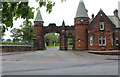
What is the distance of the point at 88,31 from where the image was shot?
28.3m

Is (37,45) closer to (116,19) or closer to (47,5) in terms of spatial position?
(116,19)

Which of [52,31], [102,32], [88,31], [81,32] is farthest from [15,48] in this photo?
[102,32]

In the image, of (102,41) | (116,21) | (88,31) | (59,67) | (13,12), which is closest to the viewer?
(13,12)

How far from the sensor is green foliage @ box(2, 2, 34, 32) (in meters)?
2.43

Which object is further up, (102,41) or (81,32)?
(81,32)

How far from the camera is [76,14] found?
3089cm

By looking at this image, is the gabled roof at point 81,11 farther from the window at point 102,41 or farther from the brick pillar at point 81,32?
the window at point 102,41

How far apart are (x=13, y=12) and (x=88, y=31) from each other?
2698 centimetres

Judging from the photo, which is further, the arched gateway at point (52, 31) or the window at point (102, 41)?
the arched gateway at point (52, 31)

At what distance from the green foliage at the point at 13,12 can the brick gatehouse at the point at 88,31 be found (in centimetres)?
2632

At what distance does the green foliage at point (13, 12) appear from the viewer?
2434mm

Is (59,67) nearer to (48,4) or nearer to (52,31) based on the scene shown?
(48,4)

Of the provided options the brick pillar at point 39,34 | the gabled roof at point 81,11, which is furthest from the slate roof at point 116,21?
the brick pillar at point 39,34

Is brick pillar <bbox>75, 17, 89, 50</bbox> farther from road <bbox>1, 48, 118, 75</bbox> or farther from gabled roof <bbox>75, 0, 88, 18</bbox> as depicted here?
road <bbox>1, 48, 118, 75</bbox>
